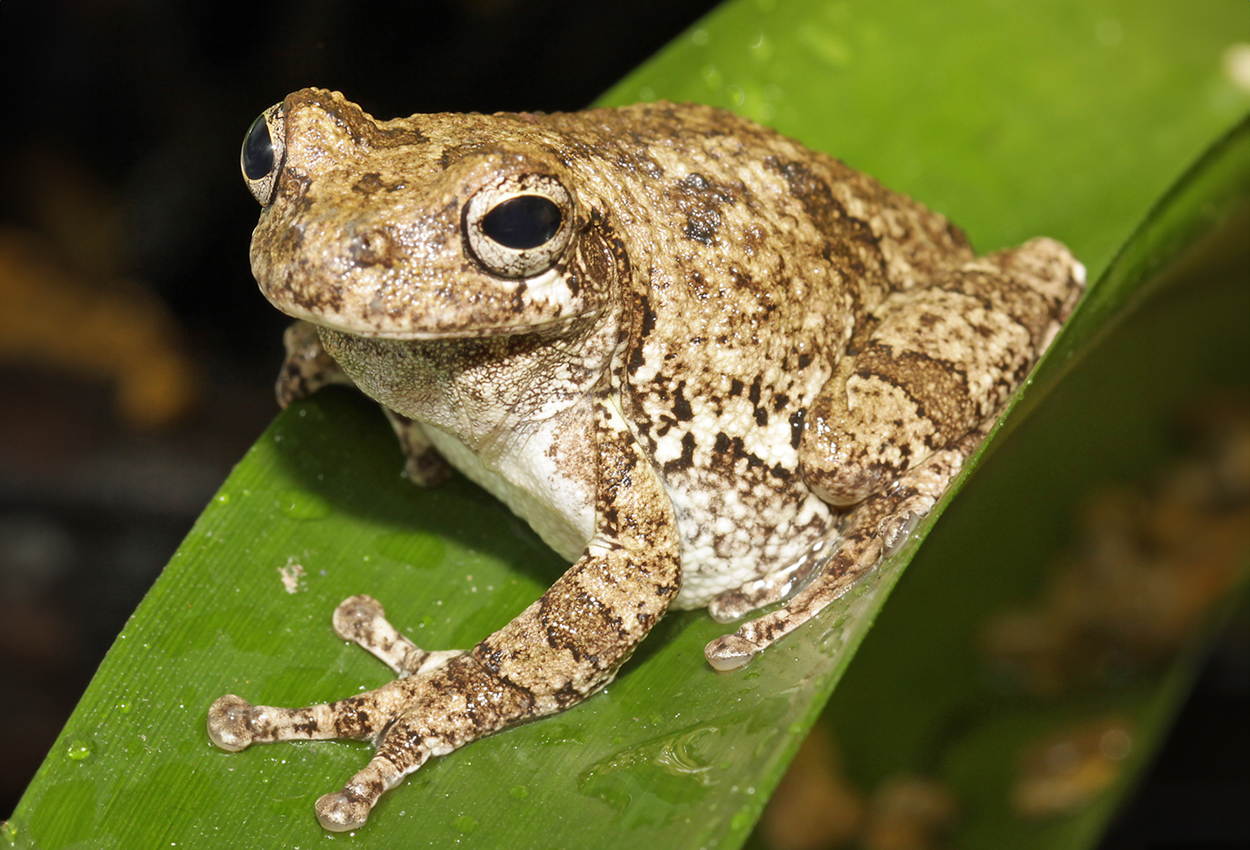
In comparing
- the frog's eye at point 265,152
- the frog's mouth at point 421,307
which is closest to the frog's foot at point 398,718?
the frog's mouth at point 421,307

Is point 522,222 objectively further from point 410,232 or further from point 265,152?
point 265,152

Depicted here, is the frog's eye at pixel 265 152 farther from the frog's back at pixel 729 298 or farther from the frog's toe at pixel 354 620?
the frog's toe at pixel 354 620

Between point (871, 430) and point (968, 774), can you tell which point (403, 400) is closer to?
point (871, 430)

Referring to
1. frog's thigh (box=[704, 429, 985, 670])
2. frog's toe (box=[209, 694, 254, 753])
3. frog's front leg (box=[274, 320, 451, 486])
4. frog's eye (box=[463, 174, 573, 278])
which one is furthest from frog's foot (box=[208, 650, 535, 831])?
frog's eye (box=[463, 174, 573, 278])

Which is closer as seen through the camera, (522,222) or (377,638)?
(522,222)

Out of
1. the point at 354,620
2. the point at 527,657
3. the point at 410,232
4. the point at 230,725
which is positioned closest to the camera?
the point at 410,232

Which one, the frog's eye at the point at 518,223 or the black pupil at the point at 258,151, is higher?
the frog's eye at the point at 518,223

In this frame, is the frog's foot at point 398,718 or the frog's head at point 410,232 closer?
the frog's head at point 410,232

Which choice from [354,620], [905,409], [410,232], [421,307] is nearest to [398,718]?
[354,620]

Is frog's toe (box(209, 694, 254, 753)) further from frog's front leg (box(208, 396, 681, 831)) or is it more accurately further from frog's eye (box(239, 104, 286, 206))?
frog's eye (box(239, 104, 286, 206))
